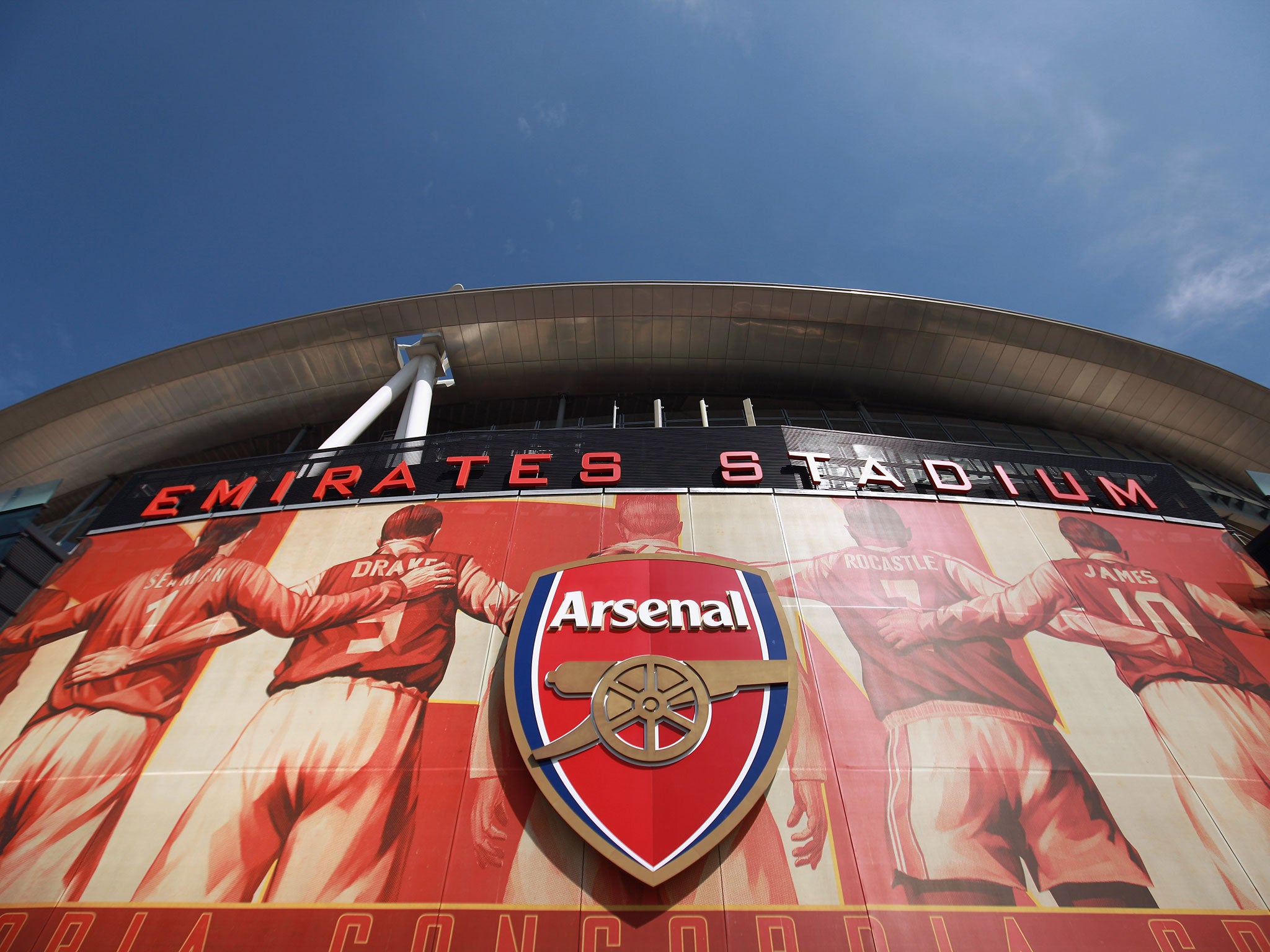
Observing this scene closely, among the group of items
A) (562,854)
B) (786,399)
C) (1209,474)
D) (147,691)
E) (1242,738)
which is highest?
(786,399)

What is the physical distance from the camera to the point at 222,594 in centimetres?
1170

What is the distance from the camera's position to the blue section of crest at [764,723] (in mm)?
7855

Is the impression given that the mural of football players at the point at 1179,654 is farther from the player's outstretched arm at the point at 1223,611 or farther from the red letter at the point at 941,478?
the red letter at the point at 941,478

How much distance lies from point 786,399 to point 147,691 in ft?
65.1

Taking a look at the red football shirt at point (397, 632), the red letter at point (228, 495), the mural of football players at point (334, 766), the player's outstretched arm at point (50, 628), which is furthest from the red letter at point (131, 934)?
the red letter at point (228, 495)

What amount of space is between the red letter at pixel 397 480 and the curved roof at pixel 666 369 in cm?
867

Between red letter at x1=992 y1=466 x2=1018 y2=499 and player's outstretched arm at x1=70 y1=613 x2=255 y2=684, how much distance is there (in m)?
15.9

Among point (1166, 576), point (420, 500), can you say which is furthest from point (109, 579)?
point (1166, 576)

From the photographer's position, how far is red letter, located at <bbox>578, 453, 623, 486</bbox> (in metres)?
13.3

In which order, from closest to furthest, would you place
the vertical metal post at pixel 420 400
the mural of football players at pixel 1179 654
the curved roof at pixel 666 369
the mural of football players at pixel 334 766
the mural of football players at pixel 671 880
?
1. the mural of football players at pixel 671 880
2. the mural of football players at pixel 334 766
3. the mural of football players at pixel 1179 654
4. the vertical metal post at pixel 420 400
5. the curved roof at pixel 666 369

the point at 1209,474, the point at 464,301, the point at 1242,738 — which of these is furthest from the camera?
the point at 1209,474

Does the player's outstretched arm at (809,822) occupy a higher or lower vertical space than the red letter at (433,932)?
higher

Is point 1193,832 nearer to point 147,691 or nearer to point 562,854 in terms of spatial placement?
point 562,854

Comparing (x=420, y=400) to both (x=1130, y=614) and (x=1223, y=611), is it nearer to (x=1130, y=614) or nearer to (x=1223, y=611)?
(x=1130, y=614)
